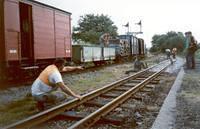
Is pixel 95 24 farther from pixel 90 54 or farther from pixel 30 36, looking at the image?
pixel 30 36

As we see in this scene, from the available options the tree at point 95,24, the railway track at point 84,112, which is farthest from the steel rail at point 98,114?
the tree at point 95,24

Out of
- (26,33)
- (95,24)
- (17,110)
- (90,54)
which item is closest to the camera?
(17,110)

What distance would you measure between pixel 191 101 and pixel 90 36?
2210 inches

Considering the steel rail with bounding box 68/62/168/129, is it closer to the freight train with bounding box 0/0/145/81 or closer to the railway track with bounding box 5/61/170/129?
the railway track with bounding box 5/61/170/129

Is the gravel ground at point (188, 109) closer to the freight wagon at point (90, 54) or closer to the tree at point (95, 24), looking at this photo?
the freight wagon at point (90, 54)

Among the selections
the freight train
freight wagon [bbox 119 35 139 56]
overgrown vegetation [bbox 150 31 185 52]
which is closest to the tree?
overgrown vegetation [bbox 150 31 185 52]

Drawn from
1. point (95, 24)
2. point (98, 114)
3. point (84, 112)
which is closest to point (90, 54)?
point (84, 112)

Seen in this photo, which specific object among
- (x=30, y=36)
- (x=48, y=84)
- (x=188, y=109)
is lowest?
(x=188, y=109)

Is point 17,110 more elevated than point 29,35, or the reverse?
point 29,35

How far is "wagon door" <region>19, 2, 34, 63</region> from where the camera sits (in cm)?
1356

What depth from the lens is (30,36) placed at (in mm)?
13695

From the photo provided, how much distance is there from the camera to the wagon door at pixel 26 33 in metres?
13.6

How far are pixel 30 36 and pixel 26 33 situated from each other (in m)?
0.29

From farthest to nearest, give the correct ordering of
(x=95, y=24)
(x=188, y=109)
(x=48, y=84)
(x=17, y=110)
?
1. (x=95, y=24)
2. (x=188, y=109)
3. (x=17, y=110)
4. (x=48, y=84)
